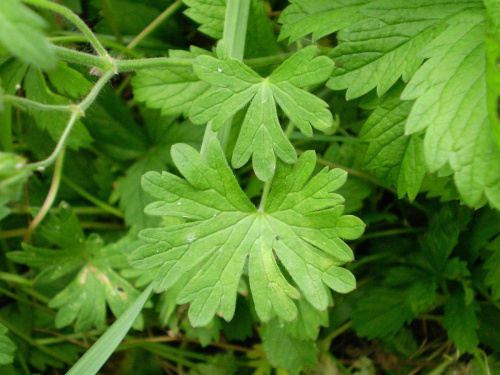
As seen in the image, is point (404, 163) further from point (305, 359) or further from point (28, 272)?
point (28, 272)

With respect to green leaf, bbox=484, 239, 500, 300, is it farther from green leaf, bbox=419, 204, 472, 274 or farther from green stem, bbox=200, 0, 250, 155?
green stem, bbox=200, 0, 250, 155

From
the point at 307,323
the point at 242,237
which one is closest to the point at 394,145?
the point at 242,237

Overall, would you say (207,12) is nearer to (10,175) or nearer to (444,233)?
(10,175)

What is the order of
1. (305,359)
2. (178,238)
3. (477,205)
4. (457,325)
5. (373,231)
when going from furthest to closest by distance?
(373,231) → (305,359) → (457,325) → (178,238) → (477,205)

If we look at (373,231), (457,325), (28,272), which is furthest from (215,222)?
(28,272)

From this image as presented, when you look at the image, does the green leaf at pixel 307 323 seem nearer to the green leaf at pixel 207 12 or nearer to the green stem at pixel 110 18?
the green leaf at pixel 207 12

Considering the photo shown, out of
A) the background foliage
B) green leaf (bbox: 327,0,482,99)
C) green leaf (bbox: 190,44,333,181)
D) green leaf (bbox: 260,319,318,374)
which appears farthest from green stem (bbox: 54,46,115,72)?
green leaf (bbox: 260,319,318,374)

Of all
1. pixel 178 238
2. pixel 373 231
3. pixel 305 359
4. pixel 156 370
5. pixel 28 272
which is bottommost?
pixel 156 370
